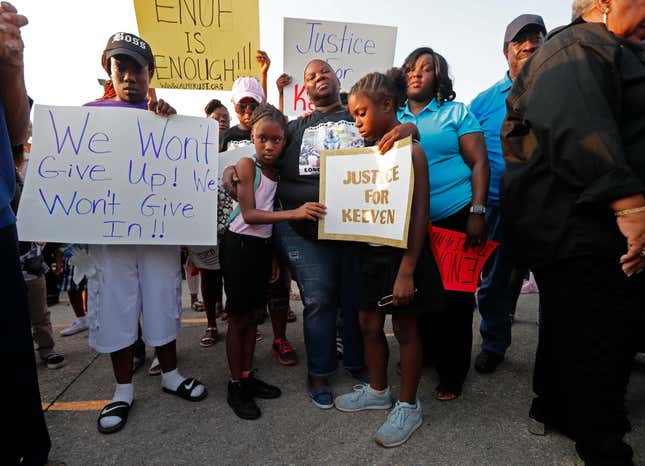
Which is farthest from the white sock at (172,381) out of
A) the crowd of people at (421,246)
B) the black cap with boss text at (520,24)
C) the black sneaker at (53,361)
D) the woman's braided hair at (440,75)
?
the black cap with boss text at (520,24)

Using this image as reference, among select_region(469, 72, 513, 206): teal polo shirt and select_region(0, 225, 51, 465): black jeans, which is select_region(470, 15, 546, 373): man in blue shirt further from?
select_region(0, 225, 51, 465): black jeans

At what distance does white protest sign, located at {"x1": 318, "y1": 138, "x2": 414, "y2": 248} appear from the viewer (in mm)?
1665

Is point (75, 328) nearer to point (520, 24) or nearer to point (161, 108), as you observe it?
point (161, 108)

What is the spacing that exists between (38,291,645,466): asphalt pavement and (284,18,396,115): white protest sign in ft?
7.90

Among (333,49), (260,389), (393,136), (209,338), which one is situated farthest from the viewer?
(333,49)

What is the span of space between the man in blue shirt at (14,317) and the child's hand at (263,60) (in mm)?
2190

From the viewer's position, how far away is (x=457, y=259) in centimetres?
202

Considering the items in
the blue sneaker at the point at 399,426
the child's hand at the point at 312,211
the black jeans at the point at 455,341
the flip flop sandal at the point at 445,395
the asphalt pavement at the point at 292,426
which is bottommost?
the asphalt pavement at the point at 292,426

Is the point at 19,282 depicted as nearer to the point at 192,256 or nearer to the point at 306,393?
the point at 192,256

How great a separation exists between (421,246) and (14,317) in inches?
68.0

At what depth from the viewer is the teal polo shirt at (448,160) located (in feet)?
6.73

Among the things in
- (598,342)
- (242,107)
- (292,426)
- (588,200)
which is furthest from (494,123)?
(292,426)

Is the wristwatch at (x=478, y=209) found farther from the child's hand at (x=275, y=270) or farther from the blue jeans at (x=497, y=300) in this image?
the child's hand at (x=275, y=270)

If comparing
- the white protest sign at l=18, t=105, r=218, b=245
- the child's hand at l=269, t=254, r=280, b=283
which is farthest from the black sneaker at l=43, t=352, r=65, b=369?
the child's hand at l=269, t=254, r=280, b=283
